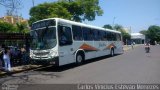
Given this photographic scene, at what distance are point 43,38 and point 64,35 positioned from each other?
4.31 feet

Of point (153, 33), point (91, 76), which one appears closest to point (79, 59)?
point (91, 76)

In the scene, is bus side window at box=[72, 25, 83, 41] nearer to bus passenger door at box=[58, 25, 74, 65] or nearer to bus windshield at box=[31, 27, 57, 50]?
bus passenger door at box=[58, 25, 74, 65]

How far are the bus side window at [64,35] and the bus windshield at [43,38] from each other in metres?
0.39

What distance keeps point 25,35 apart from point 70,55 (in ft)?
11.4

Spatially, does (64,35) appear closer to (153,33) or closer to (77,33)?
(77,33)

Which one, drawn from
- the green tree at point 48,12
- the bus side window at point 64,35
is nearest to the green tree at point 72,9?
the green tree at point 48,12

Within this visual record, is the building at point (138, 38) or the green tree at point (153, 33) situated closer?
the green tree at point (153, 33)

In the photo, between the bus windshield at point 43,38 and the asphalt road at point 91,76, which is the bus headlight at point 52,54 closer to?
the bus windshield at point 43,38

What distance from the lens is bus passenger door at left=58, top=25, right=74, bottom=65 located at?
14.9 meters

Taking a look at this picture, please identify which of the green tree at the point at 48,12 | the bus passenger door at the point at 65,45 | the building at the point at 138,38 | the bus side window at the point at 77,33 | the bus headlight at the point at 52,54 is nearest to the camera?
the bus headlight at the point at 52,54

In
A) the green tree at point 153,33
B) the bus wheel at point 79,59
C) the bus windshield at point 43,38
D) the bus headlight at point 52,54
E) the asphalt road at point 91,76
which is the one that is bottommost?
the asphalt road at point 91,76

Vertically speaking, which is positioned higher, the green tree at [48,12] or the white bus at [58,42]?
the green tree at [48,12]

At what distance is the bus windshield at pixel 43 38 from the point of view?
1474 centimetres

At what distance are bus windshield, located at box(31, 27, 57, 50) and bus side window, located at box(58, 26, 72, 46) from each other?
15.3 inches
